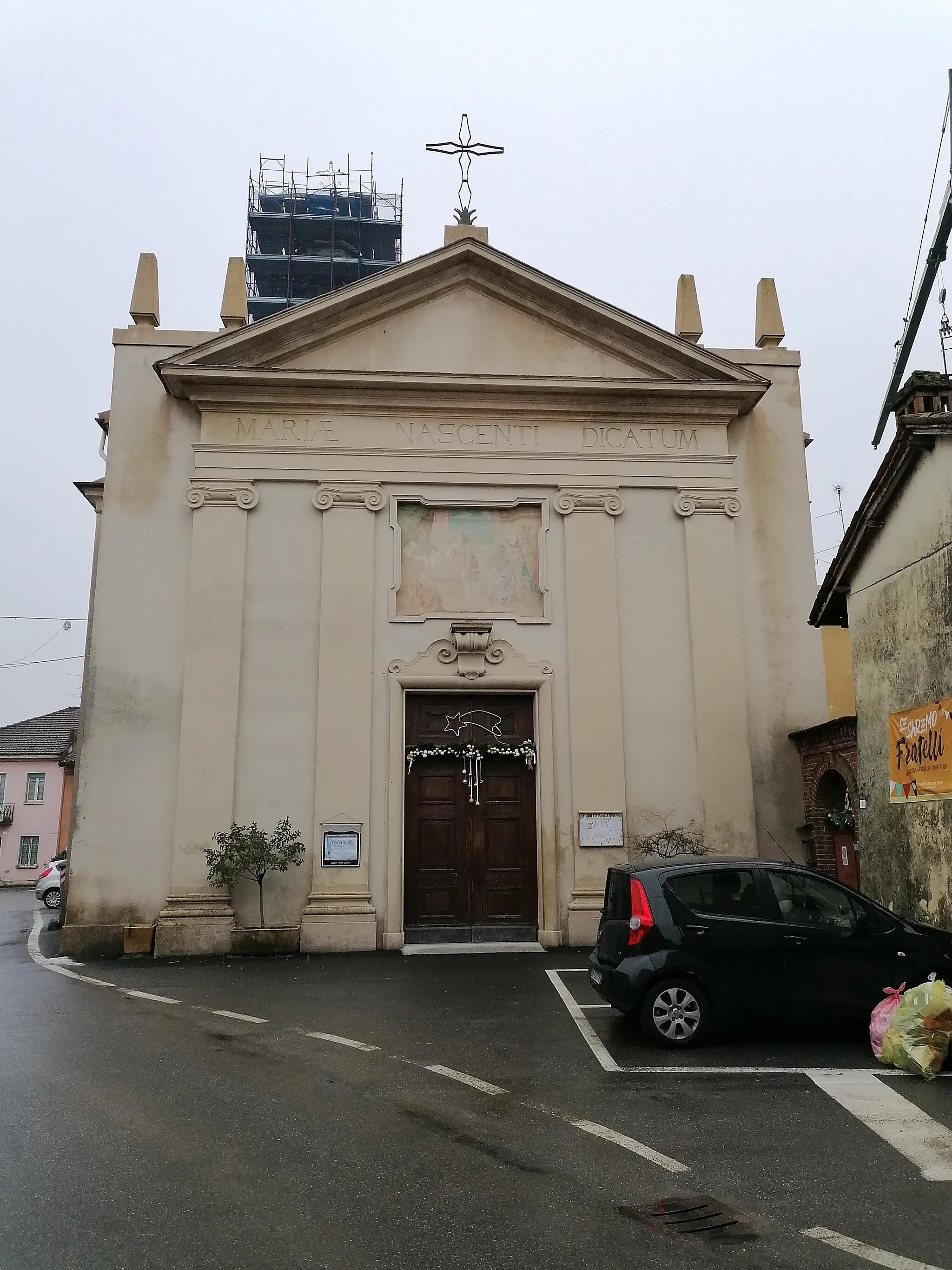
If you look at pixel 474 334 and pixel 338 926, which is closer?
pixel 338 926

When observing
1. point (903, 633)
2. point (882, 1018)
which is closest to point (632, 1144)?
point (882, 1018)

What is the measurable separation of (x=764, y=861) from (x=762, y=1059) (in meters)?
1.57

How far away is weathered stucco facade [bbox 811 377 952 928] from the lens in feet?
28.6

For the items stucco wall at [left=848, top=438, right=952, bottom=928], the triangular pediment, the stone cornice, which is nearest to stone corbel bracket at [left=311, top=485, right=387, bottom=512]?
the stone cornice

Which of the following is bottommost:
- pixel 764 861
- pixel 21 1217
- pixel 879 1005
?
pixel 21 1217

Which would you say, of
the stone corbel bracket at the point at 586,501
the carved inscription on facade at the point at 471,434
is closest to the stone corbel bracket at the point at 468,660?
the stone corbel bracket at the point at 586,501

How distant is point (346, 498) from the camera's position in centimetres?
1459

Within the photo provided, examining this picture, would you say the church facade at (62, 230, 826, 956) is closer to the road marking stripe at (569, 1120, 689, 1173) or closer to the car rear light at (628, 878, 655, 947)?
the car rear light at (628, 878, 655, 947)

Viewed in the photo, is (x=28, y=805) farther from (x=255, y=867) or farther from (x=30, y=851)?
(x=255, y=867)

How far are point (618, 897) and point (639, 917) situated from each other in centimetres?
44

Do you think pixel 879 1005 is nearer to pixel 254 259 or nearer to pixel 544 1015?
pixel 544 1015

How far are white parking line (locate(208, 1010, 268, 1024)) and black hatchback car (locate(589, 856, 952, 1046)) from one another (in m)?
3.33

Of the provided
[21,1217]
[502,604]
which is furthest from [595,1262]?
[502,604]

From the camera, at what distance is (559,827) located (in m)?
13.9
